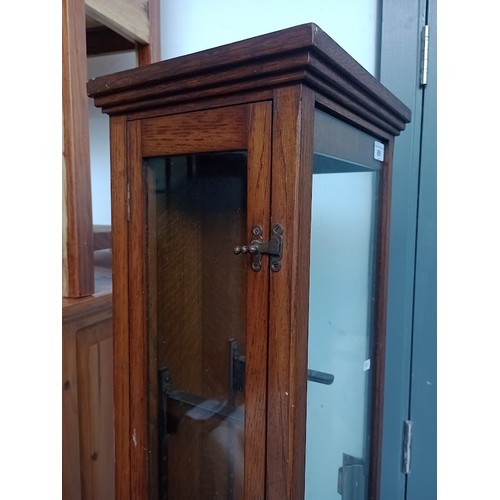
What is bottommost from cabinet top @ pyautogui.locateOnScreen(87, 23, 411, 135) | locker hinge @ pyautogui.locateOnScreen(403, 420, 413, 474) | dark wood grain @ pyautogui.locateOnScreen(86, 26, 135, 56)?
locker hinge @ pyautogui.locateOnScreen(403, 420, 413, 474)

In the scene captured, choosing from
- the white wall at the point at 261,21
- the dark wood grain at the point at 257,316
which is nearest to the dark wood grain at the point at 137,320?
the dark wood grain at the point at 257,316

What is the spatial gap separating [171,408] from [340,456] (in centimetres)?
28

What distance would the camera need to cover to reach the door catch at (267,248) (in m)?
0.47

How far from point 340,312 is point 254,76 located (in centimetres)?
37

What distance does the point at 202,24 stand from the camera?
3.43ft

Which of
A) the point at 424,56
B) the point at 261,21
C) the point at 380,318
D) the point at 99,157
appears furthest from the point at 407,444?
the point at 99,157

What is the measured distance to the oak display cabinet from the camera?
0.47 m

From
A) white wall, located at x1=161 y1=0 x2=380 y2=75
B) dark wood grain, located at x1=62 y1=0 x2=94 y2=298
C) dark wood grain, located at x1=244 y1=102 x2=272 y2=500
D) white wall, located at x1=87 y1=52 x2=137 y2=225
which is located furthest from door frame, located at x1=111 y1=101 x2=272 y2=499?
white wall, located at x1=87 y1=52 x2=137 y2=225

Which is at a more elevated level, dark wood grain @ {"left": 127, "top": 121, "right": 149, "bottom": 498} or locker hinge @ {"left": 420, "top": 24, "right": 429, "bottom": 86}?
locker hinge @ {"left": 420, "top": 24, "right": 429, "bottom": 86}

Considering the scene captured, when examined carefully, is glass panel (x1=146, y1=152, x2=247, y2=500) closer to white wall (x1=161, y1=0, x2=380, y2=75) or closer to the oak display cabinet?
the oak display cabinet

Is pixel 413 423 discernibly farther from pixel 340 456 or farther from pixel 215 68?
pixel 215 68

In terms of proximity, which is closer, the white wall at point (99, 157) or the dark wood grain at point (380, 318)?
the dark wood grain at point (380, 318)

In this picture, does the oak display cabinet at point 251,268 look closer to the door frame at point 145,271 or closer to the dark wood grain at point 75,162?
the door frame at point 145,271
